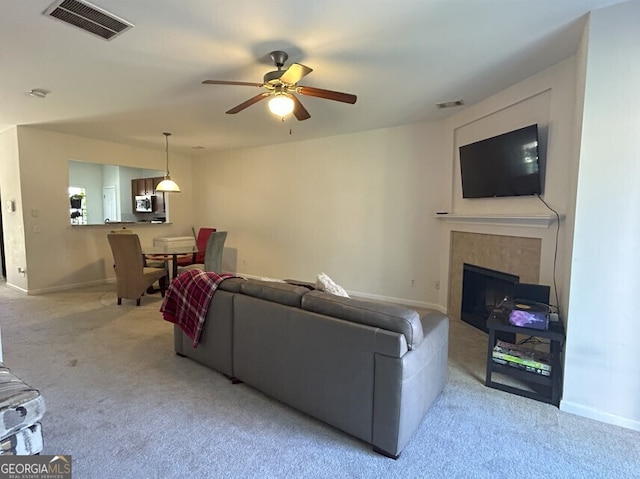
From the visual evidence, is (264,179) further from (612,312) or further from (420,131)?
(612,312)

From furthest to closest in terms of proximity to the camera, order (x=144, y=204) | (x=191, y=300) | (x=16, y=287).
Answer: (x=144, y=204) < (x=16, y=287) < (x=191, y=300)

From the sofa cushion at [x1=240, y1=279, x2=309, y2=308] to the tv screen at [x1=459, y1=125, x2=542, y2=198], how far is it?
2.27 meters

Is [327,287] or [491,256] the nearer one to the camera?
[327,287]

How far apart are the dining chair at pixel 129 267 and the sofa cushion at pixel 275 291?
2575 mm

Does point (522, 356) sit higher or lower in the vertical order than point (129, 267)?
lower

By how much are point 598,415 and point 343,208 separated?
3.76m

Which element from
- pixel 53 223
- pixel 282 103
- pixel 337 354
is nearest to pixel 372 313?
pixel 337 354

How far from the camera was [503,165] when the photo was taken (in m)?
3.19

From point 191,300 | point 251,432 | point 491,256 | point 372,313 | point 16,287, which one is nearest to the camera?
point 372,313

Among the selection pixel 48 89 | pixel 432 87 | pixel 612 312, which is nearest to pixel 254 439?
pixel 612 312

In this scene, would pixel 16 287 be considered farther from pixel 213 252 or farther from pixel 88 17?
pixel 88 17

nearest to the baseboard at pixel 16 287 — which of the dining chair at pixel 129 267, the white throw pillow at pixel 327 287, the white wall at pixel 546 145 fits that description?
the dining chair at pixel 129 267

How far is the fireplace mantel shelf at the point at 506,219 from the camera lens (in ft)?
9.01

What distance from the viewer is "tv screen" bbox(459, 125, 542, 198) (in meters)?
2.88
